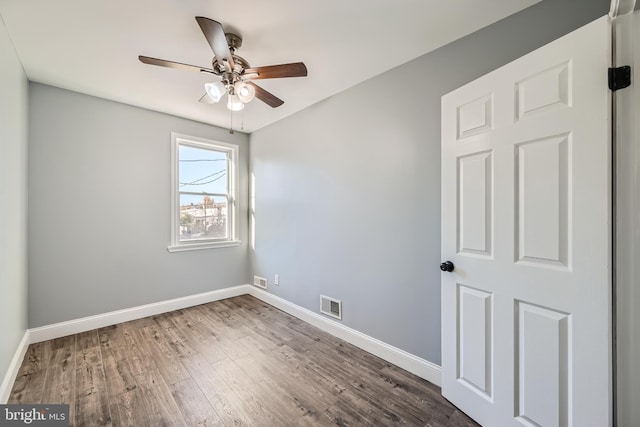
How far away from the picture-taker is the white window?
10.9ft

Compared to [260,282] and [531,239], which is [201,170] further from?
[531,239]

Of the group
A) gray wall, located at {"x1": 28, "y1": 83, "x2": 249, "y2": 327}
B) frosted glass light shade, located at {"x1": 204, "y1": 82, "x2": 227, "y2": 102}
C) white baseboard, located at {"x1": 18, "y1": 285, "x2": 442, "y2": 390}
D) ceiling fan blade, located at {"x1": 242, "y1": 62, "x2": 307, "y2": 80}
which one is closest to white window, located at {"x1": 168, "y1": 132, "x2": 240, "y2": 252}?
gray wall, located at {"x1": 28, "y1": 83, "x2": 249, "y2": 327}

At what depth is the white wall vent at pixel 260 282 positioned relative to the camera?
3.64 m

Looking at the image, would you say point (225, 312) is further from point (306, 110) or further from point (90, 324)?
point (306, 110)

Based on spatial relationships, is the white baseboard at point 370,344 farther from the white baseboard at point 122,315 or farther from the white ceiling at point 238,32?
the white ceiling at point 238,32

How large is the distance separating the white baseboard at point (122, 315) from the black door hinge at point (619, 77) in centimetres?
408

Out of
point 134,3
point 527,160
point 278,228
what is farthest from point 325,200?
point 134,3

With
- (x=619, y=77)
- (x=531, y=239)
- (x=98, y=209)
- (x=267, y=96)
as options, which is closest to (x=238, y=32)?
(x=267, y=96)

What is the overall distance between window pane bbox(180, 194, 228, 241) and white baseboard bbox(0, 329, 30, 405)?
160cm

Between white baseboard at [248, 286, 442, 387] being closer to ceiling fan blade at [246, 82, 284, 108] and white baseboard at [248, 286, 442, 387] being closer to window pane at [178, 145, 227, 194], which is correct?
window pane at [178, 145, 227, 194]

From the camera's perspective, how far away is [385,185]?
222 cm

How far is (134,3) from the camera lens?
1518 millimetres

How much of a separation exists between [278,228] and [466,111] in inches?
98.6

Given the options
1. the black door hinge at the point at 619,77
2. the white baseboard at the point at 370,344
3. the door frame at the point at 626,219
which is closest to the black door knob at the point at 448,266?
the door frame at the point at 626,219
